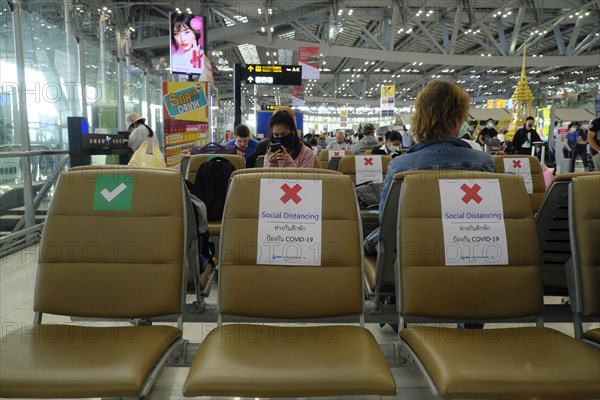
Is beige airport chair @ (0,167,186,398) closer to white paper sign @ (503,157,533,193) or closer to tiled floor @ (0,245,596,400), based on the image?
tiled floor @ (0,245,596,400)

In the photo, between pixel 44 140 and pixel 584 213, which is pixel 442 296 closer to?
pixel 584 213

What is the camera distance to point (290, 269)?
1.69 meters

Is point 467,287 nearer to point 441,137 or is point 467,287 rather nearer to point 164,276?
point 441,137

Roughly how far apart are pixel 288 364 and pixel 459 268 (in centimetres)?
76

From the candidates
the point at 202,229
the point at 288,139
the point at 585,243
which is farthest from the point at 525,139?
the point at 202,229

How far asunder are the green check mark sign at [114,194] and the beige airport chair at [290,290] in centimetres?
41

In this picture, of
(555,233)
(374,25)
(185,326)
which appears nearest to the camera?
(555,233)

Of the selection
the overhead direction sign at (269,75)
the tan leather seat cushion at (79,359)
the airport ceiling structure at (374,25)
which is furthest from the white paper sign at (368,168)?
the airport ceiling structure at (374,25)

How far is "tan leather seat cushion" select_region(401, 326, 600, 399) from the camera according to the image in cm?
125

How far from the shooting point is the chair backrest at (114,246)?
5.49 ft

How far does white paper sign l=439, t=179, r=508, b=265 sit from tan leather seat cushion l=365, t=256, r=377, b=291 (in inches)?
18.8

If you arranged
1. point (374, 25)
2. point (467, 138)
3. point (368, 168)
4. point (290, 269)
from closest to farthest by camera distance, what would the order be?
point (290, 269), point (368, 168), point (467, 138), point (374, 25)

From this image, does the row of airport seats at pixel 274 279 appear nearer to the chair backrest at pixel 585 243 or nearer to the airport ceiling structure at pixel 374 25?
the chair backrest at pixel 585 243

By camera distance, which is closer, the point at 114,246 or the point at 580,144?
the point at 114,246
